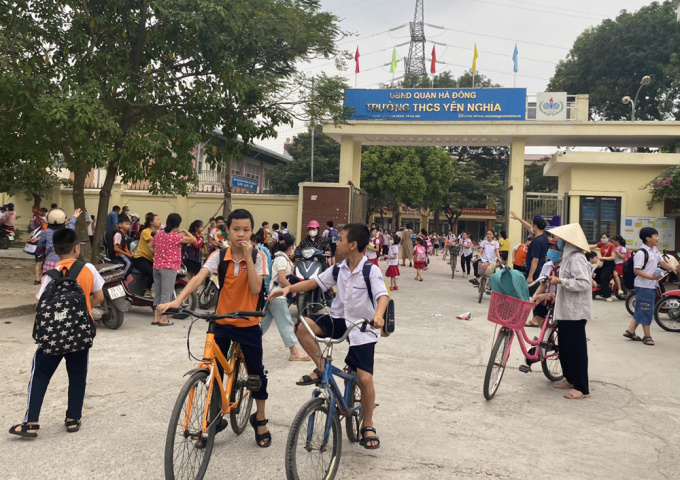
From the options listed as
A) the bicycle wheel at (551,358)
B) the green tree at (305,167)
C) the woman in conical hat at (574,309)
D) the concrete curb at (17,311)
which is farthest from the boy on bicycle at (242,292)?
the green tree at (305,167)

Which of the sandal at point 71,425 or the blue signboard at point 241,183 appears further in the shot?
the blue signboard at point 241,183

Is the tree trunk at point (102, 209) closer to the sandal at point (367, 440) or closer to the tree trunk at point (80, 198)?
the tree trunk at point (80, 198)

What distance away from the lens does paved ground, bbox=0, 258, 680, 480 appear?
3.99m

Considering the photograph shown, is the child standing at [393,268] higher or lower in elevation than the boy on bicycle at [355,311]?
lower

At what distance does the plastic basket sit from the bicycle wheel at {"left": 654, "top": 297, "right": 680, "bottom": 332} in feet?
19.2

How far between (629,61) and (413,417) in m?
42.4

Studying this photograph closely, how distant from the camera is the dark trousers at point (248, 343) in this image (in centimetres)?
400

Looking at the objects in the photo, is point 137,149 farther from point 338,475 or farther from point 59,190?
point 59,190

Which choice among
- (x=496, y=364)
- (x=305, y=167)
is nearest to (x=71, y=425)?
(x=496, y=364)

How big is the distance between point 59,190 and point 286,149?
23392mm

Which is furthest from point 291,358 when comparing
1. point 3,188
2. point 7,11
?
point 3,188

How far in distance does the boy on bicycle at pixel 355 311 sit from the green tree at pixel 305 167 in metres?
37.1

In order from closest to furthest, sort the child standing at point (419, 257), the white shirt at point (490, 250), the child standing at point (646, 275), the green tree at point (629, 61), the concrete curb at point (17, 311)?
the child standing at point (646, 275) → the concrete curb at point (17, 311) → the white shirt at point (490, 250) → the child standing at point (419, 257) → the green tree at point (629, 61)

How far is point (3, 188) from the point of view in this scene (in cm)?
2116
